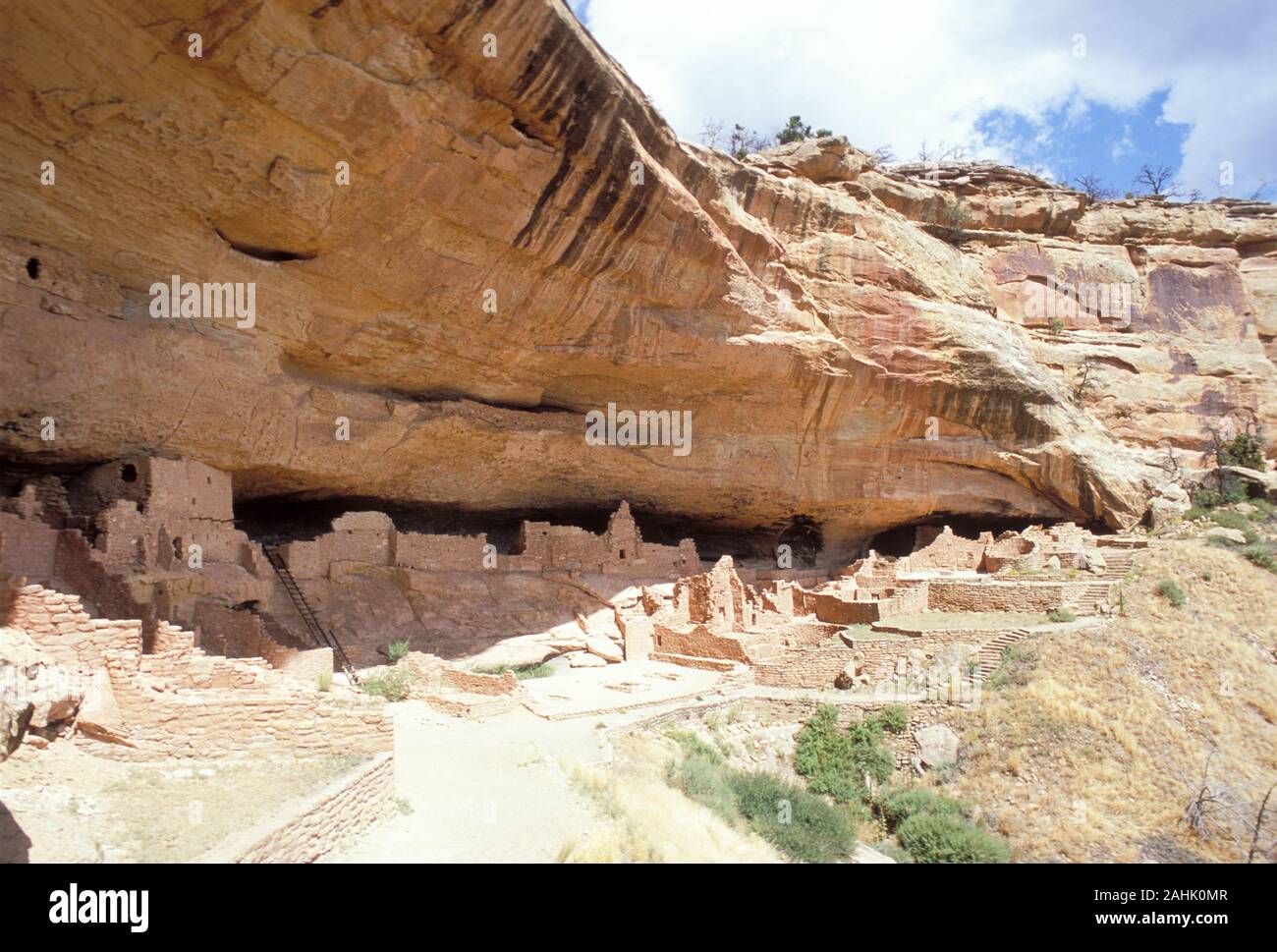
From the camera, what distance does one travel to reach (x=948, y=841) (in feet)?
37.6

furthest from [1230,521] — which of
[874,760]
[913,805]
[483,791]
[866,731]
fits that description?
[483,791]

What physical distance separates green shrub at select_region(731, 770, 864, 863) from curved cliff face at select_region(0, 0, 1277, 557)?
9.90 m

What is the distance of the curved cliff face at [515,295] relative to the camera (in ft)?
37.1

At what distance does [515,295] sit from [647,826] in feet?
35.7

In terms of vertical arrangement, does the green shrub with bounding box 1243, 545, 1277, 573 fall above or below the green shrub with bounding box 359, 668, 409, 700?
above

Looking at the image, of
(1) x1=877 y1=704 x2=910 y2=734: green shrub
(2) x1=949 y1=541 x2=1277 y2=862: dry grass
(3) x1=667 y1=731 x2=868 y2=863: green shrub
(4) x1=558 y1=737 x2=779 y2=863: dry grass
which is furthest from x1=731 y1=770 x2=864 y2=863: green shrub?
(2) x1=949 y1=541 x2=1277 y2=862: dry grass

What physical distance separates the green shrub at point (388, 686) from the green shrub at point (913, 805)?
7696mm

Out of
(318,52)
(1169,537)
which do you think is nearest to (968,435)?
(1169,537)

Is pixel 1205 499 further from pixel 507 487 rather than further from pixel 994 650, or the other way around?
pixel 507 487

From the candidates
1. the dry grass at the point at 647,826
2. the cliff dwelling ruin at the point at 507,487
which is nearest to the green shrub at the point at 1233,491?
the cliff dwelling ruin at the point at 507,487

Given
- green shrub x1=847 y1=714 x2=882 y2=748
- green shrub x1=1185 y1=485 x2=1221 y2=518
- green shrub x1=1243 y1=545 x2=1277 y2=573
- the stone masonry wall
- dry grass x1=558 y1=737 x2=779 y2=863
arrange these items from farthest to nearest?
1. green shrub x1=1185 y1=485 x2=1221 y2=518
2. green shrub x1=1243 y1=545 x2=1277 y2=573
3. the stone masonry wall
4. green shrub x1=847 y1=714 x2=882 y2=748
5. dry grass x1=558 y1=737 x2=779 y2=863

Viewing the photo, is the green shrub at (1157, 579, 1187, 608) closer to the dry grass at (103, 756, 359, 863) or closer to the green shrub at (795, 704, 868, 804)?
the green shrub at (795, 704, 868, 804)

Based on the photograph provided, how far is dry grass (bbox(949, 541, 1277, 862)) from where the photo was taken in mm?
11609

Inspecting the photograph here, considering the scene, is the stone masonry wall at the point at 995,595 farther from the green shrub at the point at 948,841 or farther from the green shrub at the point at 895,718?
the green shrub at the point at 948,841
